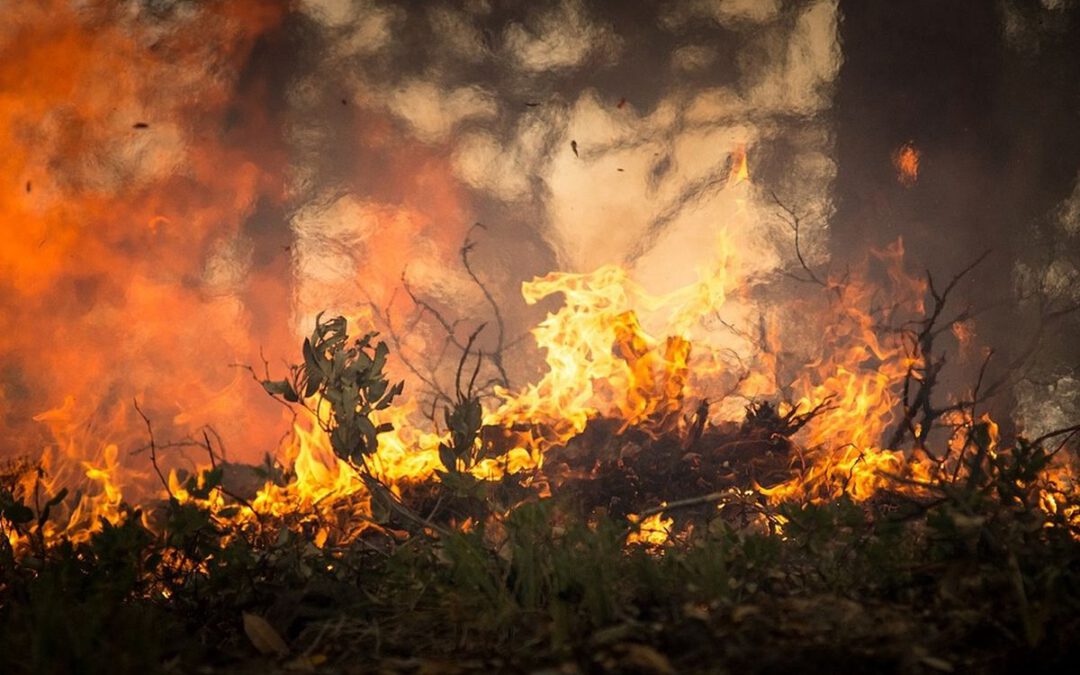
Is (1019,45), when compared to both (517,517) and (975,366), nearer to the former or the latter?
(975,366)

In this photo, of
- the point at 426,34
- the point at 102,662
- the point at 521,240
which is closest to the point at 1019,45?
the point at 521,240

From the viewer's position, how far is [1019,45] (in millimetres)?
8227

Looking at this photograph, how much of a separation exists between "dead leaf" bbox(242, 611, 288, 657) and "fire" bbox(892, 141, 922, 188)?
7679mm

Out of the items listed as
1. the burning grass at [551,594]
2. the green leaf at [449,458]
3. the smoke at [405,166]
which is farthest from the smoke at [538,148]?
the burning grass at [551,594]

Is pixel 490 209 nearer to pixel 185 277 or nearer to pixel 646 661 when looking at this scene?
pixel 185 277

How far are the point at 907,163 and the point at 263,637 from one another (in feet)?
25.6

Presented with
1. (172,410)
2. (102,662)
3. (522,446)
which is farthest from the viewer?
(172,410)

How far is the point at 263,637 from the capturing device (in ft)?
7.83

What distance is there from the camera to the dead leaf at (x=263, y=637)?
2.37 meters

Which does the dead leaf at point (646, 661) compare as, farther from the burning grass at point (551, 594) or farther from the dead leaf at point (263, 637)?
the dead leaf at point (263, 637)

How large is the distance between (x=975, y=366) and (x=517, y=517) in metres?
6.96

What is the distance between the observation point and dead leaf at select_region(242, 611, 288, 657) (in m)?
2.37

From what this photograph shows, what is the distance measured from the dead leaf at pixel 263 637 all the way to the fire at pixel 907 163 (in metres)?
7.68

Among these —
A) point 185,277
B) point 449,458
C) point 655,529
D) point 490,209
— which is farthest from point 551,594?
point 185,277
